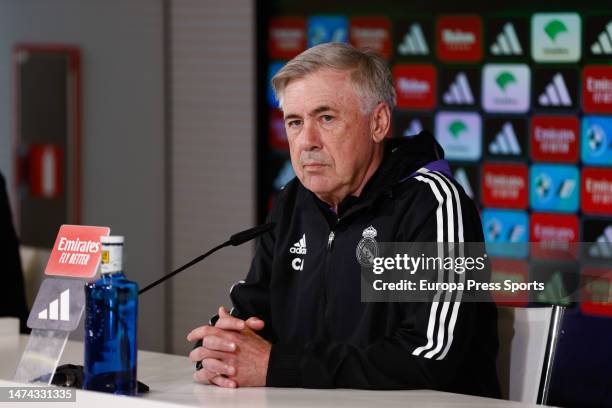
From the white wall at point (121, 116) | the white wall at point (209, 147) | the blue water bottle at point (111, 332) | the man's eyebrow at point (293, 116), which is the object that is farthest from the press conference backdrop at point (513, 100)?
the blue water bottle at point (111, 332)

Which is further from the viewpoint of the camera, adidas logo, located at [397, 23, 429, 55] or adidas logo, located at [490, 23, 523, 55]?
adidas logo, located at [397, 23, 429, 55]

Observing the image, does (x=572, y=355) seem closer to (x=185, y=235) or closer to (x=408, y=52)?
(x=408, y=52)

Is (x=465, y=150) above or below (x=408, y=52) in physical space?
→ below

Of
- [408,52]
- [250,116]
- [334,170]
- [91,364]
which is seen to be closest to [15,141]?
[250,116]

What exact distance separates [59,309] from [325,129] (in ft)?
2.55

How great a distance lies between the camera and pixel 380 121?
2.70 metres

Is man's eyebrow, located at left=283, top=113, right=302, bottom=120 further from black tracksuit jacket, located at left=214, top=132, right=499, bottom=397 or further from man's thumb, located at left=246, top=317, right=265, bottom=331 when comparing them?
man's thumb, located at left=246, top=317, right=265, bottom=331

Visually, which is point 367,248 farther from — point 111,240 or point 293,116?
point 111,240

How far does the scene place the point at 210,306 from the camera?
5.99 meters

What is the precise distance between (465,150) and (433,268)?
2848mm

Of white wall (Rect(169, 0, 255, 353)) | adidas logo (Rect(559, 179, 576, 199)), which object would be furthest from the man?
white wall (Rect(169, 0, 255, 353))

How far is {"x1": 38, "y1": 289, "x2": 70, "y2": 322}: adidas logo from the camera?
2146mm

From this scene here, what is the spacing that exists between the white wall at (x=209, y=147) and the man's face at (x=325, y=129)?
3.15 metres

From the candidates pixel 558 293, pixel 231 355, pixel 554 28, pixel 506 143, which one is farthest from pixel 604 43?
pixel 231 355
